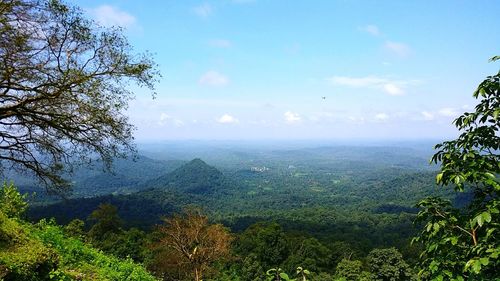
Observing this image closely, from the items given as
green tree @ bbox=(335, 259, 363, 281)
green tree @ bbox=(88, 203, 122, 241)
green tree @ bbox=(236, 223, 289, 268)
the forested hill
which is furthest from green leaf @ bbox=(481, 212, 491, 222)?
the forested hill

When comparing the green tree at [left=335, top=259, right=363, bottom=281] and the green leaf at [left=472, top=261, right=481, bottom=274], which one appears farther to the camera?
the green tree at [left=335, top=259, right=363, bottom=281]

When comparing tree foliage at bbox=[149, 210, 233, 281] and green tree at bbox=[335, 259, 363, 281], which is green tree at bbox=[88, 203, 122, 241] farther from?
green tree at bbox=[335, 259, 363, 281]

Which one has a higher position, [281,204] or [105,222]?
[105,222]

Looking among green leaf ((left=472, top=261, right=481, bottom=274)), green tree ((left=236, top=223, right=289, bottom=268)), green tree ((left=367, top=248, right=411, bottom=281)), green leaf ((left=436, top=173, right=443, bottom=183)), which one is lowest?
green tree ((left=236, top=223, right=289, bottom=268))

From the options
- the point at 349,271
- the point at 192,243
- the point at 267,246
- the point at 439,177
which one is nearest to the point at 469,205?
the point at 439,177

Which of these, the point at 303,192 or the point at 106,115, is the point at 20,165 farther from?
the point at 303,192

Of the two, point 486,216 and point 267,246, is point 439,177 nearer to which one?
point 486,216

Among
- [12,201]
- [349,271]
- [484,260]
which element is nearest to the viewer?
[484,260]

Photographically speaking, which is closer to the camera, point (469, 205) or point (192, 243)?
point (469, 205)
